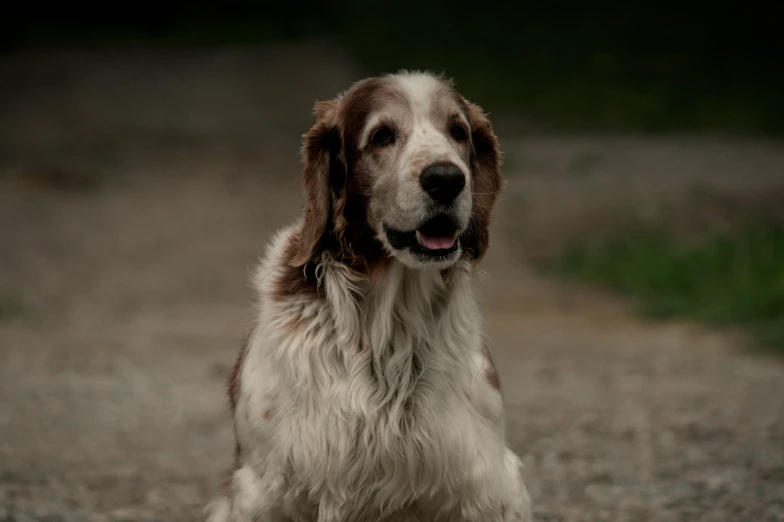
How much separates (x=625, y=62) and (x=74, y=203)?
972 cm

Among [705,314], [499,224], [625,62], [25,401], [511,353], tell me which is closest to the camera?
[25,401]

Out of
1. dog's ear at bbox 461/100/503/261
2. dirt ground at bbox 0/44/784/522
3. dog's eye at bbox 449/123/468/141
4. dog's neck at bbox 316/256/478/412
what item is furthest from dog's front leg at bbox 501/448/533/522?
dirt ground at bbox 0/44/784/522

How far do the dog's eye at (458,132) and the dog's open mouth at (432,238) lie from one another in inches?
14.7

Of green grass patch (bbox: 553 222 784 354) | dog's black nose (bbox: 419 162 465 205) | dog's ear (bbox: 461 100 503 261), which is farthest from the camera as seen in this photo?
green grass patch (bbox: 553 222 784 354)

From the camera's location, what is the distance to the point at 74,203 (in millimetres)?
15477

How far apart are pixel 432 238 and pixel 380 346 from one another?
0.40 metres

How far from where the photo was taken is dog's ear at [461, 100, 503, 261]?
4.18m

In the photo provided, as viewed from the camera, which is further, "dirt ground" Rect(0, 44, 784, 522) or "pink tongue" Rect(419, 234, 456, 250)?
"dirt ground" Rect(0, 44, 784, 522)

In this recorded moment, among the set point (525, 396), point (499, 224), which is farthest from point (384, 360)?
point (499, 224)

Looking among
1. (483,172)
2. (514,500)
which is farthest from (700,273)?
(514,500)

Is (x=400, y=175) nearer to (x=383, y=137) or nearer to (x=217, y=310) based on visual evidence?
(x=383, y=137)

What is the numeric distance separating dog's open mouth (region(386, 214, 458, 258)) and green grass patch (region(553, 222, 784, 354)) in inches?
261

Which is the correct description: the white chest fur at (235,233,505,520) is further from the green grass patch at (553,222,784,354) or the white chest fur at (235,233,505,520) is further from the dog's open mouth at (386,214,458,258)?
the green grass patch at (553,222,784,354)

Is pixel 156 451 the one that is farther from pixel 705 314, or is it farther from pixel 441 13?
pixel 441 13
